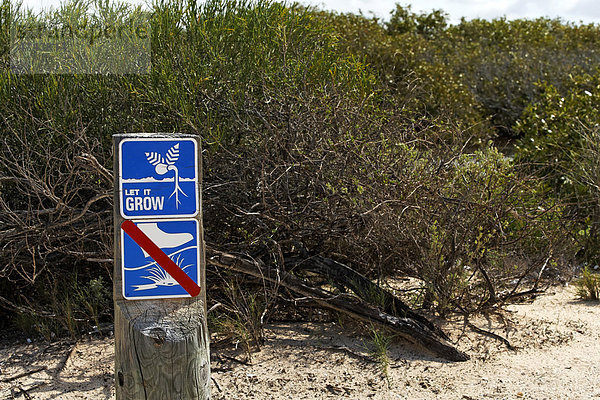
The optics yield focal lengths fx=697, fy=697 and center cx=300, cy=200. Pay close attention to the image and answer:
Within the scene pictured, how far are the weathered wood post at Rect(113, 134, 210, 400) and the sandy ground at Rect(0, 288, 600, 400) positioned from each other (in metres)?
1.59

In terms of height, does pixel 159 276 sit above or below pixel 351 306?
above

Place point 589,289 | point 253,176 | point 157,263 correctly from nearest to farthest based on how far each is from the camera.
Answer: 1. point 157,263
2. point 253,176
3. point 589,289

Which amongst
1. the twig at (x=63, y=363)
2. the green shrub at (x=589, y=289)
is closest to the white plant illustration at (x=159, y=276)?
the twig at (x=63, y=363)

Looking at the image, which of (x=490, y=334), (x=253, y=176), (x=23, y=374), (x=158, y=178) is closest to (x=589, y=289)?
(x=490, y=334)

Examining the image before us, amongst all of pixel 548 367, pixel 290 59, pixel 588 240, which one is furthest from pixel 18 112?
pixel 588 240

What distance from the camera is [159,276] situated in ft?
8.44

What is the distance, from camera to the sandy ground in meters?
4.17

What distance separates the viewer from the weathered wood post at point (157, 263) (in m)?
2.55

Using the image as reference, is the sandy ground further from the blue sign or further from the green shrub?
the blue sign

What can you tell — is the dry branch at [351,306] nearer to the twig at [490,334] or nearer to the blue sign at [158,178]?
the twig at [490,334]

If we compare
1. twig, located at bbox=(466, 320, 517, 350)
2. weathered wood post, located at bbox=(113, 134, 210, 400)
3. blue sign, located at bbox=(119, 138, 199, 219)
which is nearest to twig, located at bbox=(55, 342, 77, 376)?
weathered wood post, located at bbox=(113, 134, 210, 400)

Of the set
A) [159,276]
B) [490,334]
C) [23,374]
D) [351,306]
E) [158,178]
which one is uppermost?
[158,178]

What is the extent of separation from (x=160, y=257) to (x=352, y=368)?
223 centimetres

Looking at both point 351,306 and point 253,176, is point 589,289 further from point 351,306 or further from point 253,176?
point 253,176
